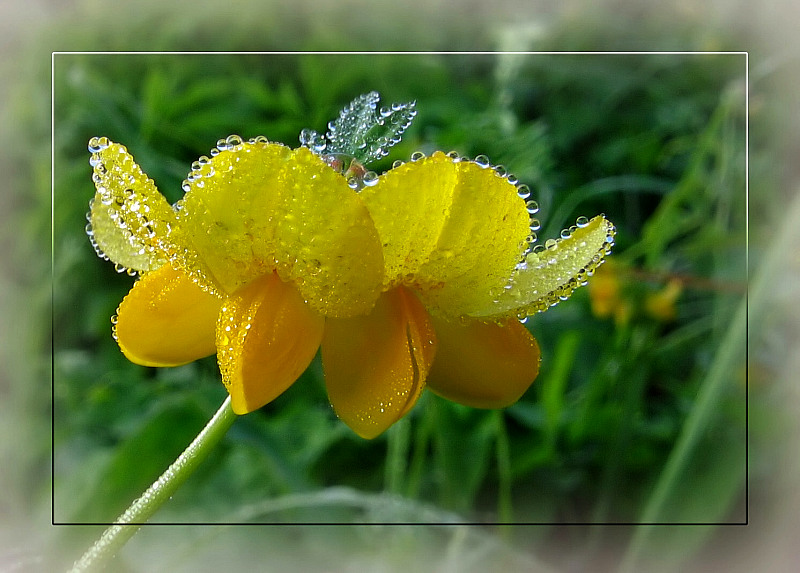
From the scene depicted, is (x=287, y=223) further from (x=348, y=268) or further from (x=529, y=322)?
(x=529, y=322)

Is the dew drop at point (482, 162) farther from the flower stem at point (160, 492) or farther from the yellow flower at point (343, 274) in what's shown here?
the flower stem at point (160, 492)

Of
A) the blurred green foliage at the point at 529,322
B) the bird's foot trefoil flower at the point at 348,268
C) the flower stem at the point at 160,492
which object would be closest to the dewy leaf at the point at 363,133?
the bird's foot trefoil flower at the point at 348,268

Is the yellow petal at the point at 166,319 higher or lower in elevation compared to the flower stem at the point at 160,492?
higher

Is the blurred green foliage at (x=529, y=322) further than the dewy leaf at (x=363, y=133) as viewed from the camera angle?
Yes

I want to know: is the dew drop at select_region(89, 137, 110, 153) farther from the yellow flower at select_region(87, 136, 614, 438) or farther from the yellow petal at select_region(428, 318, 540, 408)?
the yellow petal at select_region(428, 318, 540, 408)

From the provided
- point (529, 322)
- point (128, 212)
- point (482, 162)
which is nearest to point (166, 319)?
point (128, 212)

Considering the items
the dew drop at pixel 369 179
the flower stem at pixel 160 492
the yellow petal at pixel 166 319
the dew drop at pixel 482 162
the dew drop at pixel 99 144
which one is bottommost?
the flower stem at pixel 160 492

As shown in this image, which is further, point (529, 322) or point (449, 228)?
point (529, 322)
